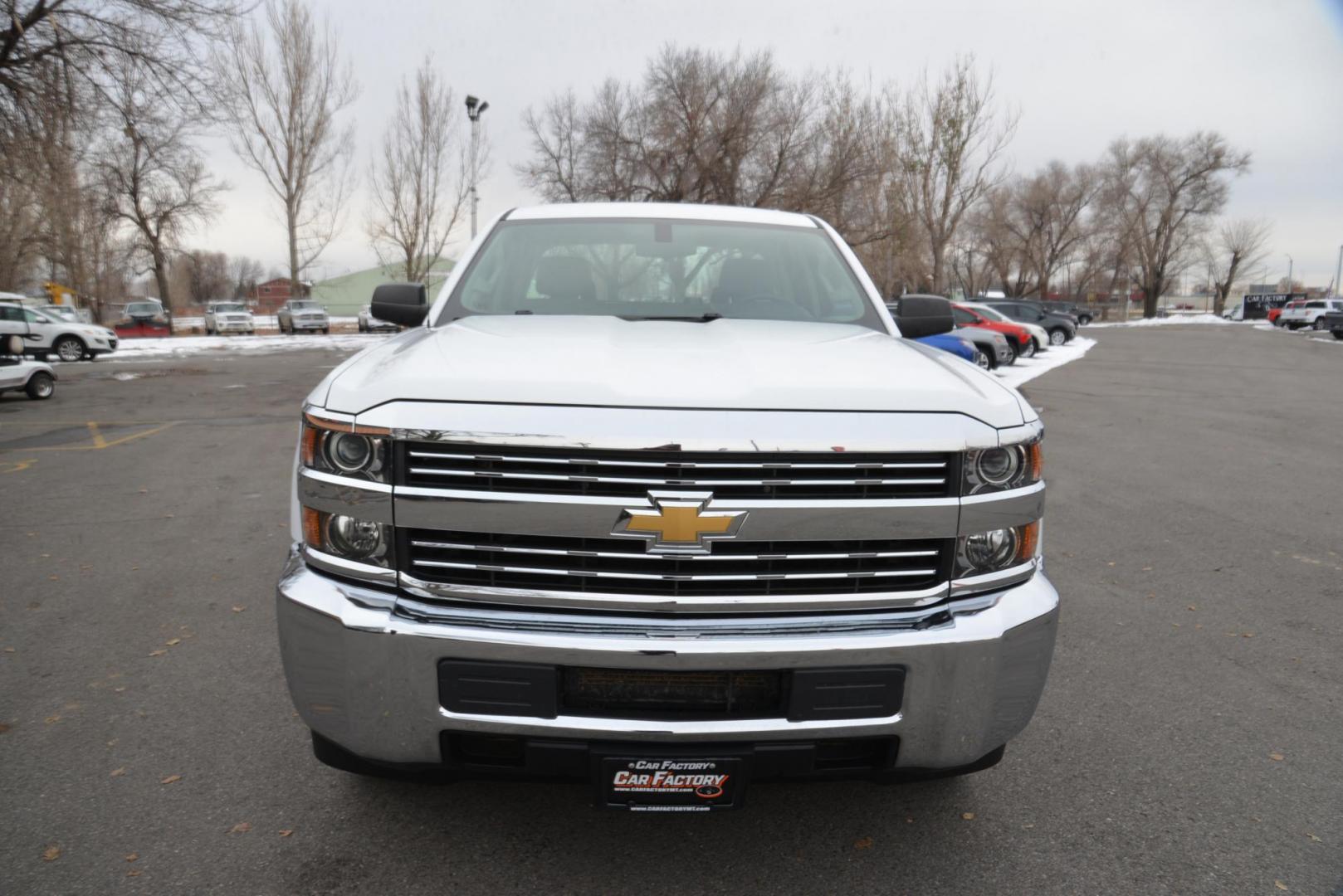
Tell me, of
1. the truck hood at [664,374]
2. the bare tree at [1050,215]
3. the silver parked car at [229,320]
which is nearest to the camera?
the truck hood at [664,374]

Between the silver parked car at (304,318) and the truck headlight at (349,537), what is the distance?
42909mm

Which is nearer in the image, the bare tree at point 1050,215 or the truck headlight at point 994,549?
the truck headlight at point 994,549

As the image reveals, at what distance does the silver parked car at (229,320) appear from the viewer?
41.5m

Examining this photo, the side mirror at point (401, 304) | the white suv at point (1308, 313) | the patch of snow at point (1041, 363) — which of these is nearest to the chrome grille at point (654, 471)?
the side mirror at point (401, 304)

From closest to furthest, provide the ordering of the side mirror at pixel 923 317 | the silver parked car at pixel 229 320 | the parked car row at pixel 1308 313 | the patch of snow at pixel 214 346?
the side mirror at pixel 923 317 → the patch of snow at pixel 214 346 → the silver parked car at pixel 229 320 → the parked car row at pixel 1308 313

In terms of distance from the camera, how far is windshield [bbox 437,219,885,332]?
3.47 metres

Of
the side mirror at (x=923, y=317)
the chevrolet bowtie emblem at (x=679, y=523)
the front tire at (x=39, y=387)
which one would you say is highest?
the side mirror at (x=923, y=317)

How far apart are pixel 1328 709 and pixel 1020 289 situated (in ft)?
275

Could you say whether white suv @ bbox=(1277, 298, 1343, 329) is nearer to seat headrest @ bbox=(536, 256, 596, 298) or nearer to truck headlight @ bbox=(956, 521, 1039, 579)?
seat headrest @ bbox=(536, 256, 596, 298)

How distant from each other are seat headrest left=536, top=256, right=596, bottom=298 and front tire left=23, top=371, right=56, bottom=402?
1433 cm

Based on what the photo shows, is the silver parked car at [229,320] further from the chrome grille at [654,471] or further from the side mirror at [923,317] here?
the chrome grille at [654,471]

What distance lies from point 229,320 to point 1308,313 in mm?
60352

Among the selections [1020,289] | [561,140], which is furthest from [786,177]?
[1020,289]

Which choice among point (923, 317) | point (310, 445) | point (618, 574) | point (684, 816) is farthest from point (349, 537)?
point (923, 317)
